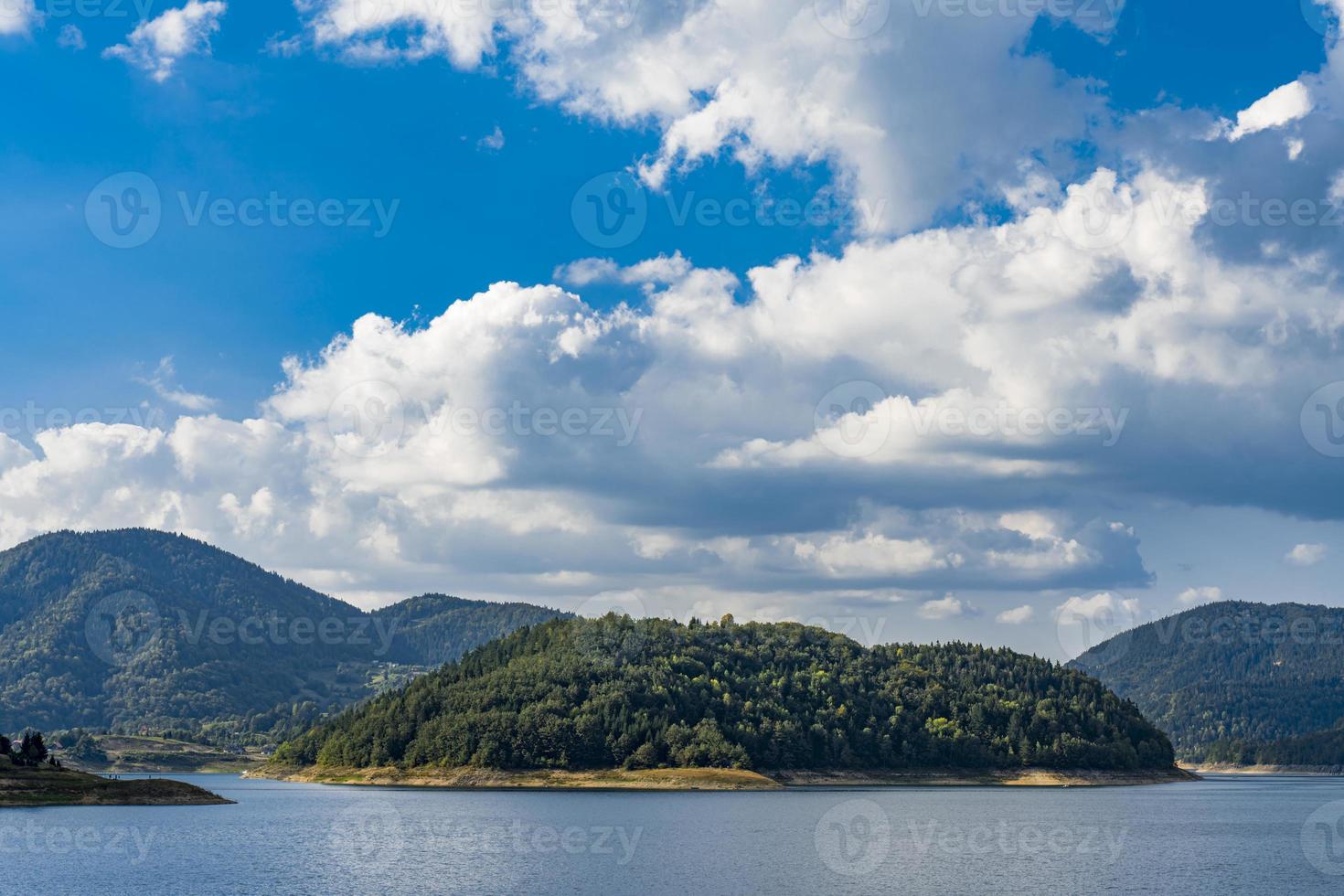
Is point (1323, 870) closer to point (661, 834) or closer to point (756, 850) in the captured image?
point (756, 850)

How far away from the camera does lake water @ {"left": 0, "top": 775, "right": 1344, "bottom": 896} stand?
10206cm

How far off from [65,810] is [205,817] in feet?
79.2

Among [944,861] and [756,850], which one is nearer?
[944,861]

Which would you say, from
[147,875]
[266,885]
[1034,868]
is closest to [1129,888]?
[1034,868]

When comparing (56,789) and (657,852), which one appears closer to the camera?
(657,852)

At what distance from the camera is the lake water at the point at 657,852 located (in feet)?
335

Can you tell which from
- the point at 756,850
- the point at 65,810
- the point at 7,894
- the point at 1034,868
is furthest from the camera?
the point at 65,810

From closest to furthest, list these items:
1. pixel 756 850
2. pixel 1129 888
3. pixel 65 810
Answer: pixel 1129 888 → pixel 756 850 → pixel 65 810

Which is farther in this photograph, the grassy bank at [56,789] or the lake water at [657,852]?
the grassy bank at [56,789]

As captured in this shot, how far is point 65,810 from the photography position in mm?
185625

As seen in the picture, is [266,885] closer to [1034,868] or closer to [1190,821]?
[1034,868]

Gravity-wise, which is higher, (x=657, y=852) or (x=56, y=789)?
(x=56, y=789)

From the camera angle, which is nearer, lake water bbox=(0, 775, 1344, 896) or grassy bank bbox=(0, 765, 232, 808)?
lake water bbox=(0, 775, 1344, 896)

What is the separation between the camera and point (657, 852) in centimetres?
12588
